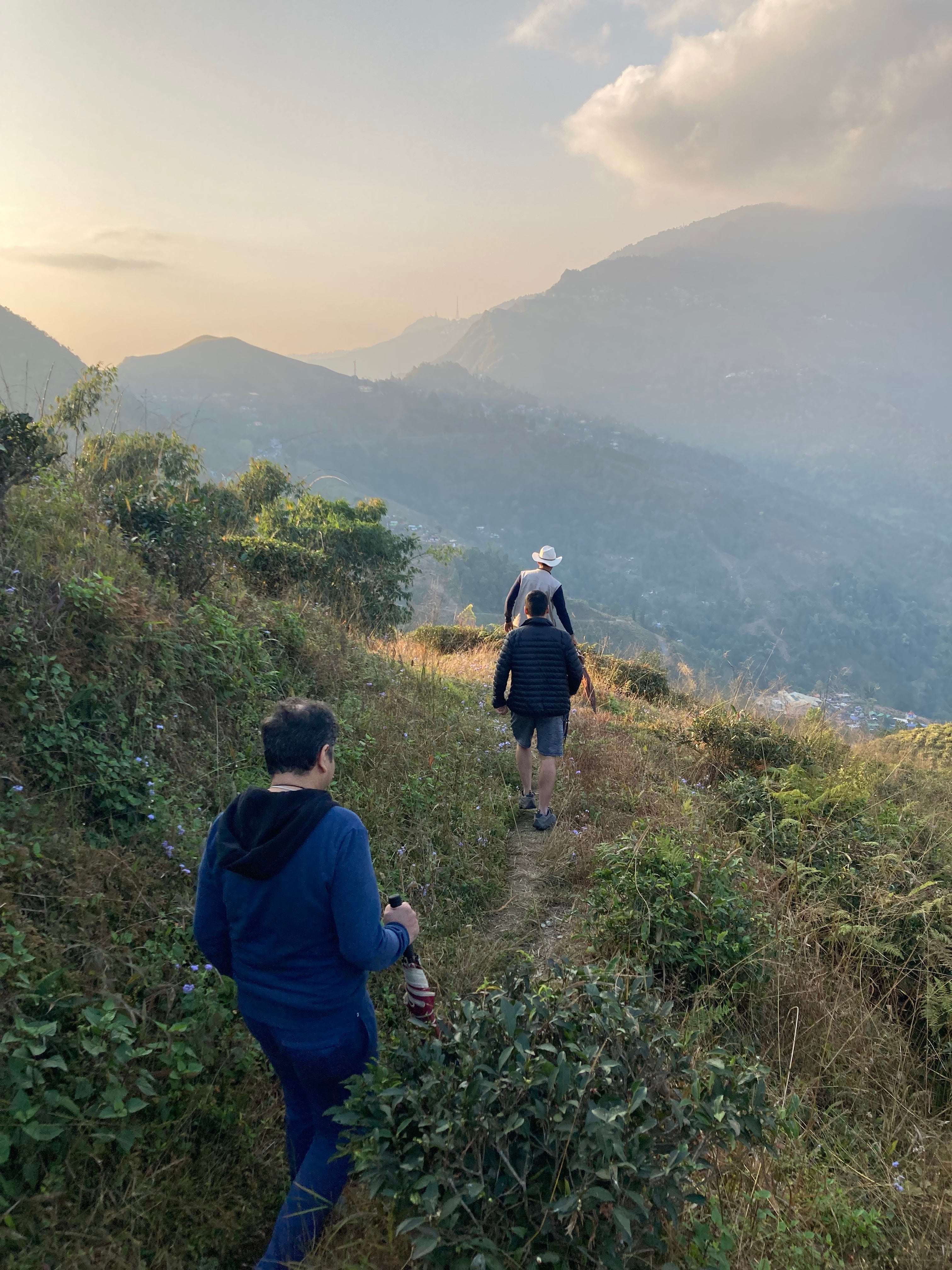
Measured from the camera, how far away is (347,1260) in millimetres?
1837

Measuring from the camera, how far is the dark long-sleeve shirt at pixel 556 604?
622 cm

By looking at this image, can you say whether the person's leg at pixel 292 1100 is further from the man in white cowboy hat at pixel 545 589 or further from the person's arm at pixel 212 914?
the man in white cowboy hat at pixel 545 589

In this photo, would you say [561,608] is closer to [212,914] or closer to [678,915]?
[678,915]

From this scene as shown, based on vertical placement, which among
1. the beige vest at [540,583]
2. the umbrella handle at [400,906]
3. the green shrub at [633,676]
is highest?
the beige vest at [540,583]

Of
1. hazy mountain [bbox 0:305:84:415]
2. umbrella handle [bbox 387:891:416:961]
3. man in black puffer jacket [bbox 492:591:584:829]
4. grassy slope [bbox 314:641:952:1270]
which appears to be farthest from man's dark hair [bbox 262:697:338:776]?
hazy mountain [bbox 0:305:84:415]

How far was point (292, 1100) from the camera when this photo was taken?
2.13 metres

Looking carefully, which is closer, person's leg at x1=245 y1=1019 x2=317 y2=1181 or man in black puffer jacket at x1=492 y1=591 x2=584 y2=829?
person's leg at x1=245 y1=1019 x2=317 y2=1181

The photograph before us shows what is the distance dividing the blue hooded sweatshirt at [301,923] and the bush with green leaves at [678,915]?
188 cm

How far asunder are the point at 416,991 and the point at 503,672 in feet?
9.75

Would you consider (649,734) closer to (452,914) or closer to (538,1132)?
(452,914)

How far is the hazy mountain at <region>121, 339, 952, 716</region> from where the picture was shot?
97.8m

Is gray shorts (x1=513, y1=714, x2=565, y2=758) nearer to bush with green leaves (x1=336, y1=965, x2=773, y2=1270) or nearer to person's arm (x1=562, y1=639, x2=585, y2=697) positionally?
person's arm (x1=562, y1=639, x2=585, y2=697)

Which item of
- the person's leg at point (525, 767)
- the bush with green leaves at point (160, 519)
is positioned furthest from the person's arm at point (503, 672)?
the bush with green leaves at point (160, 519)

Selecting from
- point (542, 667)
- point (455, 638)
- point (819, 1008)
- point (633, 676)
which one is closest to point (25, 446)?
point (542, 667)
